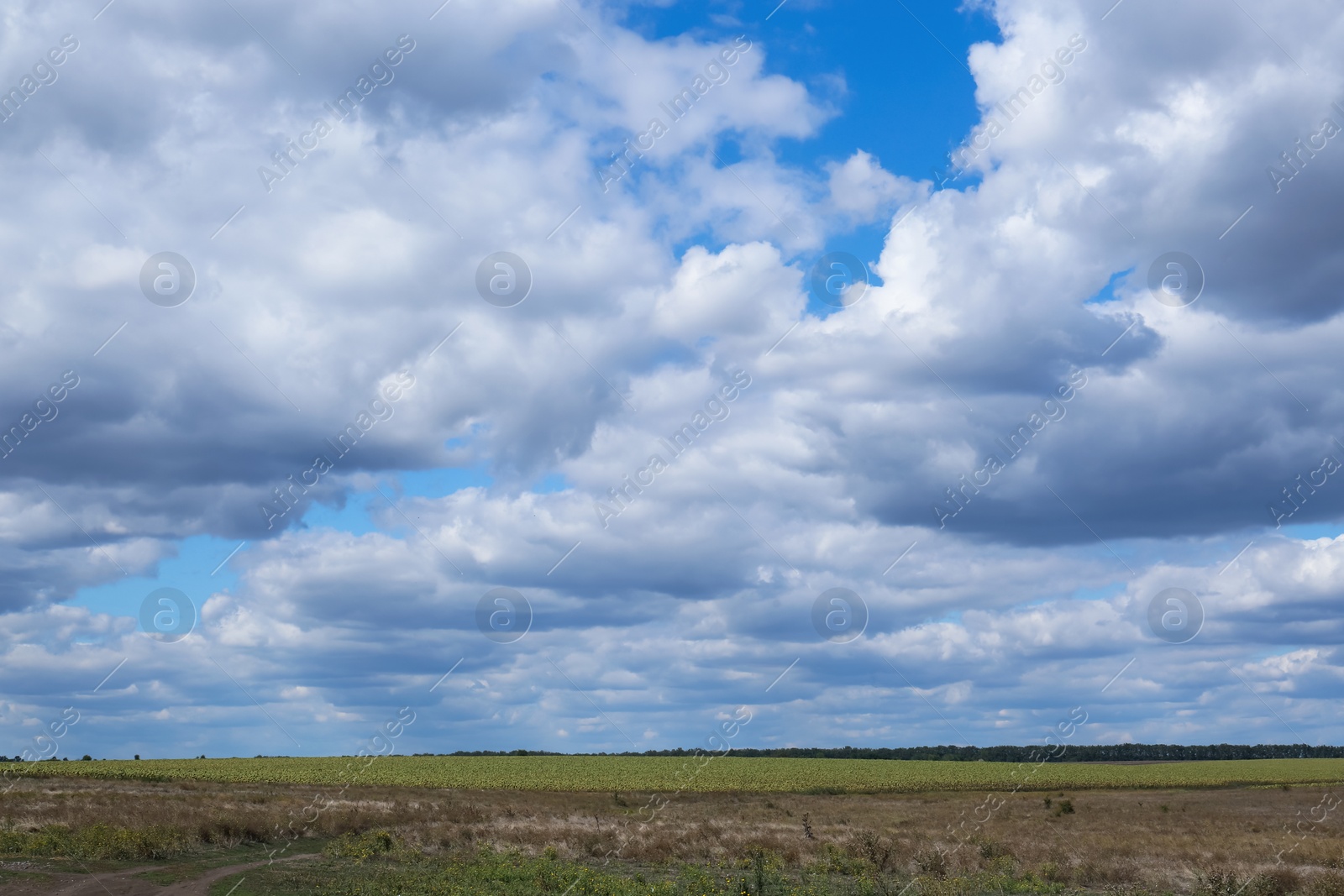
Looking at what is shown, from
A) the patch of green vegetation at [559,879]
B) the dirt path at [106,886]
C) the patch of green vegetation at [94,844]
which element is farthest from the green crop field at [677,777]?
the dirt path at [106,886]

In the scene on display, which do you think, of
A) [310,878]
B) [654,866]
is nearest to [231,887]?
[310,878]

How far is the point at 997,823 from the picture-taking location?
4803cm

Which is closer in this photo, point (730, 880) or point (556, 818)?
point (730, 880)

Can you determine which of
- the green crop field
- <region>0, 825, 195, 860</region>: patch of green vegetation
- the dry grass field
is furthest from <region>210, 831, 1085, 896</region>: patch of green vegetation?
the green crop field

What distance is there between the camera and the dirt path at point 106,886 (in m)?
22.5

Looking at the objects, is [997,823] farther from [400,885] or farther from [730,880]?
[400,885]

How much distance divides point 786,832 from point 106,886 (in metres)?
27.3

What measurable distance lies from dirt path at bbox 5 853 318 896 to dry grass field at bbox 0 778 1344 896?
406cm

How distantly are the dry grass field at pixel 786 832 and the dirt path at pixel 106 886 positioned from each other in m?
Answer: 4.06

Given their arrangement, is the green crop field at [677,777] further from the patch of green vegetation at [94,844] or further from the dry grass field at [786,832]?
the patch of green vegetation at [94,844]

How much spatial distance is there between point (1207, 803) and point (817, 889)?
5871 cm

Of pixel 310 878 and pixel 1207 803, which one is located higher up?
pixel 310 878

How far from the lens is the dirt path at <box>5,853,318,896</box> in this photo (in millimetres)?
22469

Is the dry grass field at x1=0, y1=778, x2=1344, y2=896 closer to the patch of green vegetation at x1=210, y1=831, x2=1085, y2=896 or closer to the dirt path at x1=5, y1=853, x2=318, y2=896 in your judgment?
the patch of green vegetation at x1=210, y1=831, x2=1085, y2=896
